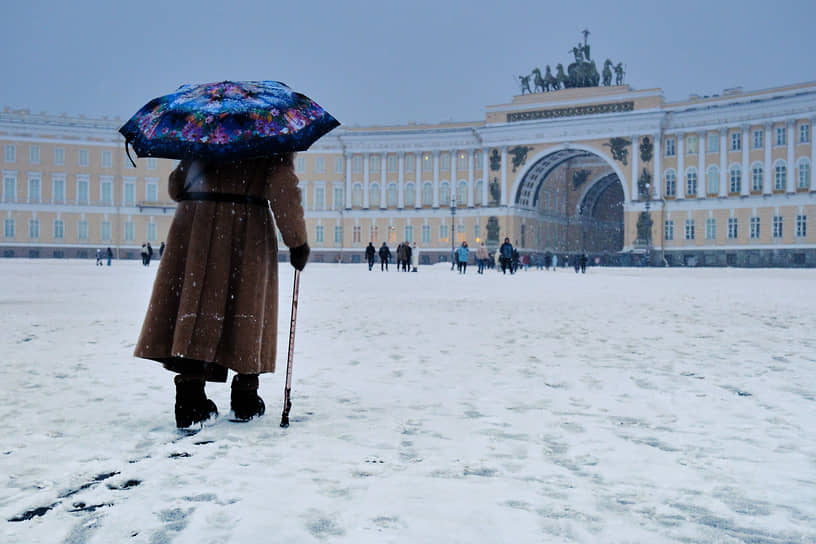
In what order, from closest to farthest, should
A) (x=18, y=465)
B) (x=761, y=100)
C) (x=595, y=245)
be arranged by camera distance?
(x=18, y=465)
(x=761, y=100)
(x=595, y=245)

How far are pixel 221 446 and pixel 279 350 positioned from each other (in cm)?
310

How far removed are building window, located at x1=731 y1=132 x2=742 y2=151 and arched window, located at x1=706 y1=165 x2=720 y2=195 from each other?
1655mm

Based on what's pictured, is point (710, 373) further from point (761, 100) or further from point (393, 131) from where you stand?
point (393, 131)

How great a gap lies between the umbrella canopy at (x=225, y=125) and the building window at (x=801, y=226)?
48953mm

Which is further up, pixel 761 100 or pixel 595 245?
pixel 761 100

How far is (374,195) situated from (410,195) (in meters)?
3.03

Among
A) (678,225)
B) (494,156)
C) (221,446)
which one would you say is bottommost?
(221,446)

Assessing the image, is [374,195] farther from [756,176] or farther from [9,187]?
[9,187]

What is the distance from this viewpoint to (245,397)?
3.99m

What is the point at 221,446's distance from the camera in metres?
3.49

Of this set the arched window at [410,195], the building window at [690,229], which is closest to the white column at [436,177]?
the arched window at [410,195]

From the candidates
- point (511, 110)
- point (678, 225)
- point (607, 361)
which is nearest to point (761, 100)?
point (678, 225)

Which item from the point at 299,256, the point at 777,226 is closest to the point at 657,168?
the point at 777,226

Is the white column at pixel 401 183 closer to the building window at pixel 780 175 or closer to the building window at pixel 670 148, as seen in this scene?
the building window at pixel 670 148
